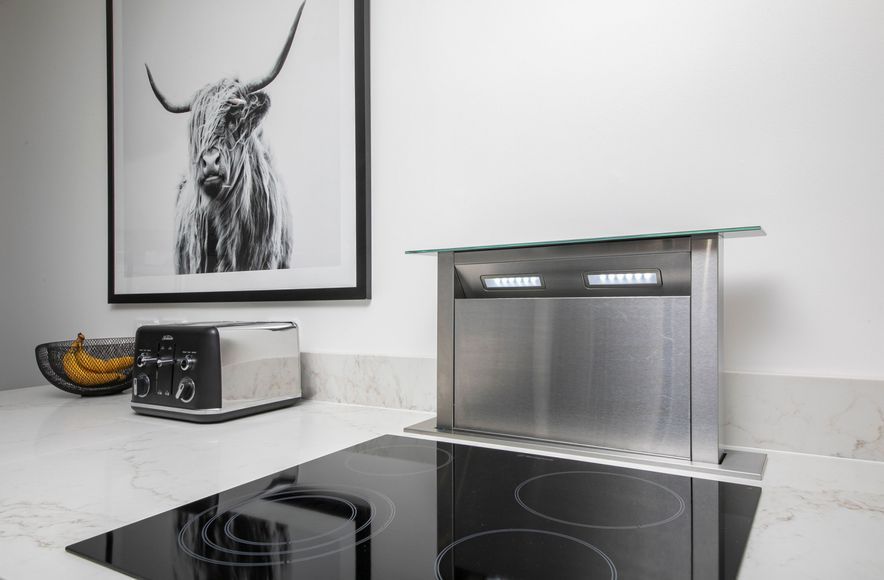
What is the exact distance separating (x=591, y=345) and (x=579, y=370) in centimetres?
5

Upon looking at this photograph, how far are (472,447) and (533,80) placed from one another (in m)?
0.74

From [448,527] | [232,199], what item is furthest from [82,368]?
[448,527]

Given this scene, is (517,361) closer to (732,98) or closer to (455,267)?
(455,267)

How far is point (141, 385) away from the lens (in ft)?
4.17

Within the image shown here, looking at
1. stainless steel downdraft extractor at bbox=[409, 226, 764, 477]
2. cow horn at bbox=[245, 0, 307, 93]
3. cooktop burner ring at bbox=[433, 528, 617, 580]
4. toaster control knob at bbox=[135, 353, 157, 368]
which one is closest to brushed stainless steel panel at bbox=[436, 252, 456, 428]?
stainless steel downdraft extractor at bbox=[409, 226, 764, 477]

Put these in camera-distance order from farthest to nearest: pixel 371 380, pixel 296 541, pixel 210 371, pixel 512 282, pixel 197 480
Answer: pixel 371 380
pixel 210 371
pixel 512 282
pixel 197 480
pixel 296 541

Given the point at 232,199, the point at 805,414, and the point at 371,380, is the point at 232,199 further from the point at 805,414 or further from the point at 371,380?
the point at 805,414

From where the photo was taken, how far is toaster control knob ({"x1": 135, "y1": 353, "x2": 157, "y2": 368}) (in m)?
1.26

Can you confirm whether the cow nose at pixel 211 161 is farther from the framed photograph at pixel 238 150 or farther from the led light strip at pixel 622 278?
the led light strip at pixel 622 278

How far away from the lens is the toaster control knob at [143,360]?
1.26 m

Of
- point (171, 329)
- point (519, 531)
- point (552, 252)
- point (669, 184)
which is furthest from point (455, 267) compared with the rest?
point (171, 329)

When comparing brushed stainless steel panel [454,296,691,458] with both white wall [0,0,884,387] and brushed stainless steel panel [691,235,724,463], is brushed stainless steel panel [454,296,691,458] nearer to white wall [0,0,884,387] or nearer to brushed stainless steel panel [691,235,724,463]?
brushed stainless steel panel [691,235,724,463]

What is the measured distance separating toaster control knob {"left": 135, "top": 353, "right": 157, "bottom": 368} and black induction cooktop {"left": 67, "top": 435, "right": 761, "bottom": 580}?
1.92 ft

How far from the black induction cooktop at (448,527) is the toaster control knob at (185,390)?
17.5 inches
